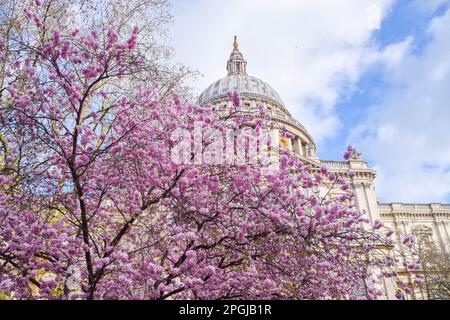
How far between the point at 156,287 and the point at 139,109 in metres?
4.62

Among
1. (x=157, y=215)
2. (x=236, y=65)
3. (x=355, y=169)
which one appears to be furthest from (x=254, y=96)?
(x=157, y=215)

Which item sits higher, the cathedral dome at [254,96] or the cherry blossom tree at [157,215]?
the cathedral dome at [254,96]

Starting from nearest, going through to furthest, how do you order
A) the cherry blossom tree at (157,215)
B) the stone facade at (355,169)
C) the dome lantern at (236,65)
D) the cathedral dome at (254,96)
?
the cherry blossom tree at (157,215) → the stone facade at (355,169) → the cathedral dome at (254,96) → the dome lantern at (236,65)

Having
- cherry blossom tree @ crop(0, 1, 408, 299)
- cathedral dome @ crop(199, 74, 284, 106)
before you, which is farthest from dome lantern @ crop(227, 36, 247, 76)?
cherry blossom tree @ crop(0, 1, 408, 299)

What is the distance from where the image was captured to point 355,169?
133 feet

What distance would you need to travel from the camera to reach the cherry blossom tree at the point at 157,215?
23.8 feet

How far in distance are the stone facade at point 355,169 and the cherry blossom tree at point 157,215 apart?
2004cm

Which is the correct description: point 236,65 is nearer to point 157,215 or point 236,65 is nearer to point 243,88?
point 243,88

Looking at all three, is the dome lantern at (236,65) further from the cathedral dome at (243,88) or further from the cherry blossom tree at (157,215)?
the cherry blossom tree at (157,215)

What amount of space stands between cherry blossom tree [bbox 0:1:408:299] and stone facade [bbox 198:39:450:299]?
20040 mm

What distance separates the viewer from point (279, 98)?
65562mm

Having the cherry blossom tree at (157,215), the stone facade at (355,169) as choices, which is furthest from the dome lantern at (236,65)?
the cherry blossom tree at (157,215)

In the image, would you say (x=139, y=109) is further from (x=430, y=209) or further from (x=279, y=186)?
(x=430, y=209)
